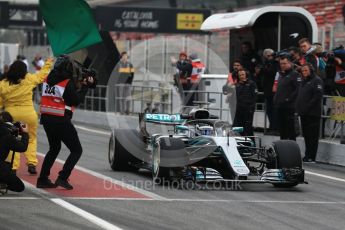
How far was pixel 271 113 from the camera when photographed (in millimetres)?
21188

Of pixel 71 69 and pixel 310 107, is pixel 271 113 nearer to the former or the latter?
pixel 310 107

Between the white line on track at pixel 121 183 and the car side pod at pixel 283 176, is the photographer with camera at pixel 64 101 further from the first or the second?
Result: the car side pod at pixel 283 176

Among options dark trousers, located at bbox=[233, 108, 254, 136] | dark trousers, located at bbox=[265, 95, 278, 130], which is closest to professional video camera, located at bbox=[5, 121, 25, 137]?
dark trousers, located at bbox=[233, 108, 254, 136]

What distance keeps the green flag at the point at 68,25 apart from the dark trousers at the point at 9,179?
2.09 meters

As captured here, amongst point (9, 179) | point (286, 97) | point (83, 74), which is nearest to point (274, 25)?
point (286, 97)

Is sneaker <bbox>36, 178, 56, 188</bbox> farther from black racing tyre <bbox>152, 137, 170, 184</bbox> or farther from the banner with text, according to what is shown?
the banner with text

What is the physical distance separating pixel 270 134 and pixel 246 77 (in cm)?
194

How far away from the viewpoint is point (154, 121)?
50.0ft

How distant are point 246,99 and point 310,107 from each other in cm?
190

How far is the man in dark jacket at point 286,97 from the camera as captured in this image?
61.7ft

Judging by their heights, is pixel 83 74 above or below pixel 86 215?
above

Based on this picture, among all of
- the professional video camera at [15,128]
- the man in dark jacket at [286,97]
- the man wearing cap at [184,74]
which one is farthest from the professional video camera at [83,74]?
the man wearing cap at [184,74]

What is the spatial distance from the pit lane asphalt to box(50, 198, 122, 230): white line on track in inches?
3.0

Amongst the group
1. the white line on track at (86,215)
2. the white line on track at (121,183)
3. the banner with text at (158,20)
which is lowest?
the white line on track at (121,183)
